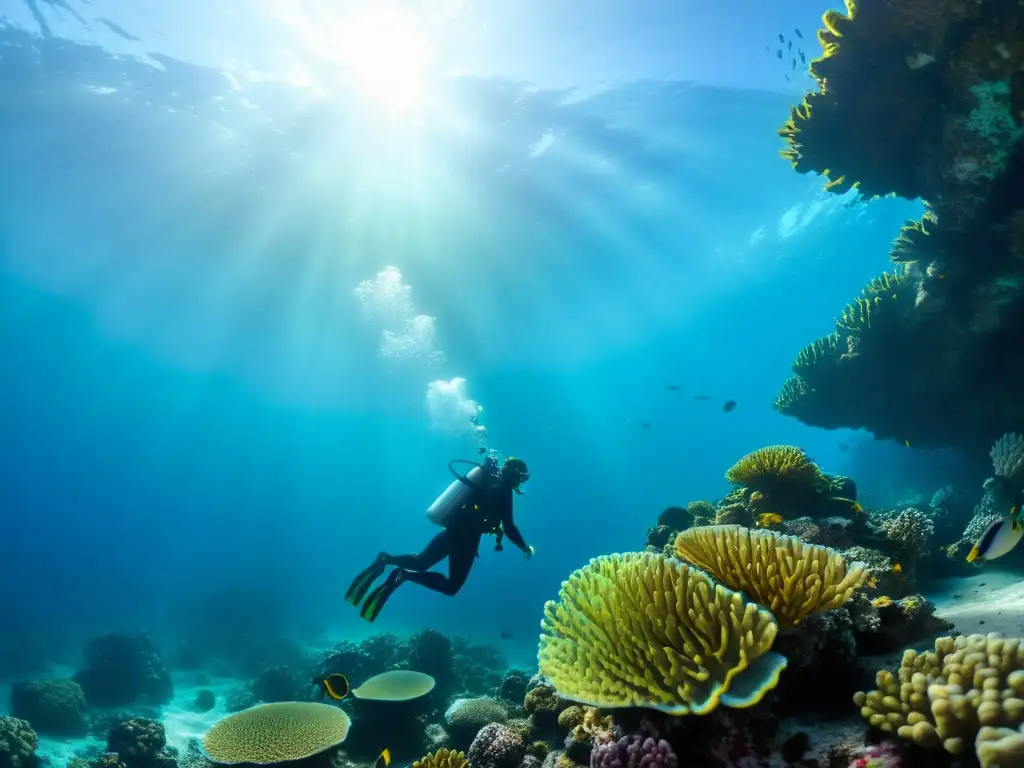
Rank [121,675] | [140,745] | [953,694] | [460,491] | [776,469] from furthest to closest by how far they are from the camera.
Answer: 1. [121,675]
2. [140,745]
3. [460,491]
4. [776,469]
5. [953,694]

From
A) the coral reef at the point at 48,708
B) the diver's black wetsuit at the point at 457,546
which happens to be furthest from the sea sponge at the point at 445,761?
the coral reef at the point at 48,708

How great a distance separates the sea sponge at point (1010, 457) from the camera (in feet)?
27.4

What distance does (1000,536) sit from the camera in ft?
12.9

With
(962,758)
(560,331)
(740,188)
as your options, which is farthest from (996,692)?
(560,331)

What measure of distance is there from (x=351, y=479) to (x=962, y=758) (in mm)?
118823

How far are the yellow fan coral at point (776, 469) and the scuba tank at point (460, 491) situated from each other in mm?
3837

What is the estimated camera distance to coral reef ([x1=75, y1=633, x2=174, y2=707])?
1830 centimetres

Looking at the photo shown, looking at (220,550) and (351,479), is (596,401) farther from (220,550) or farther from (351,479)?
(220,550)

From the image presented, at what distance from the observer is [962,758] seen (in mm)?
2148

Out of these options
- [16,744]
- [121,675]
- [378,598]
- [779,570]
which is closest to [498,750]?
[779,570]

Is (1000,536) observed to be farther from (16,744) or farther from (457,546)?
(16,744)

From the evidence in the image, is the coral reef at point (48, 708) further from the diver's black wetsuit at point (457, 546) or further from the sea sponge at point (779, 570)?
the sea sponge at point (779, 570)

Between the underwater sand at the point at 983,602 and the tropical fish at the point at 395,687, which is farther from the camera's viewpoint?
the tropical fish at the point at 395,687

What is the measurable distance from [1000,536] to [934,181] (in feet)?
23.6
